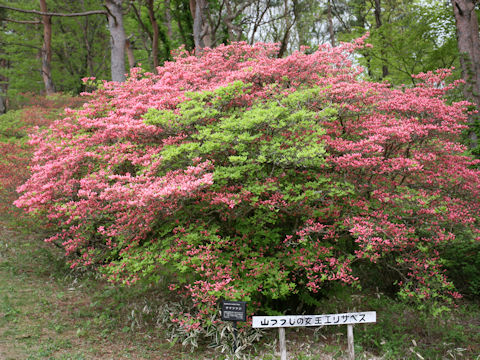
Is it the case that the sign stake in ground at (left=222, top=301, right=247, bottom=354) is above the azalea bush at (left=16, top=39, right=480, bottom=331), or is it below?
below

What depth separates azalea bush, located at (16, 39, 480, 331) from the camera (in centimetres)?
552

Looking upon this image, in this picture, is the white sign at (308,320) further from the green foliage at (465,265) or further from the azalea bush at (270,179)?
the green foliage at (465,265)

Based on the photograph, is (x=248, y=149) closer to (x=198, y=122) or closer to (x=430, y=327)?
(x=198, y=122)

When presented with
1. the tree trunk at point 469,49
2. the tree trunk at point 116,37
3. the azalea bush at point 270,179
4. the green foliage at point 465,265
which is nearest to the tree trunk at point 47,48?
the tree trunk at point 116,37

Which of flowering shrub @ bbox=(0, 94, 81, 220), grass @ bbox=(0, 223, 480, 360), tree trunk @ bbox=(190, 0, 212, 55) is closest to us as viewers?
grass @ bbox=(0, 223, 480, 360)

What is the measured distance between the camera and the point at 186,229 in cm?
611

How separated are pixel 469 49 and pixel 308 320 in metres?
8.09

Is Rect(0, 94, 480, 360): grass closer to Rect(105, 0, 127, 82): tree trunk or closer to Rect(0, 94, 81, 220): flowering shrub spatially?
Rect(0, 94, 81, 220): flowering shrub

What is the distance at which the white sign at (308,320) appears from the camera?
193 inches

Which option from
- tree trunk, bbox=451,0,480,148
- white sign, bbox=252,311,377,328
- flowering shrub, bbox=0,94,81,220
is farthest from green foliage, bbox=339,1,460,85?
flowering shrub, bbox=0,94,81,220

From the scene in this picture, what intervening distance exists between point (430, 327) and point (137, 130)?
6072mm

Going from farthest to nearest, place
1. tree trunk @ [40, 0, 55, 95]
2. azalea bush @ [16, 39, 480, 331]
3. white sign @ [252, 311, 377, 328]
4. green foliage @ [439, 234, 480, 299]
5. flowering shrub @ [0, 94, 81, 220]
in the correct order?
tree trunk @ [40, 0, 55, 95] < flowering shrub @ [0, 94, 81, 220] < green foliage @ [439, 234, 480, 299] < azalea bush @ [16, 39, 480, 331] < white sign @ [252, 311, 377, 328]

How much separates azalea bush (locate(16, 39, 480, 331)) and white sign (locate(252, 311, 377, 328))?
67 centimetres

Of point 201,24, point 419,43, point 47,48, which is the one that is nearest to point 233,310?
point 201,24
